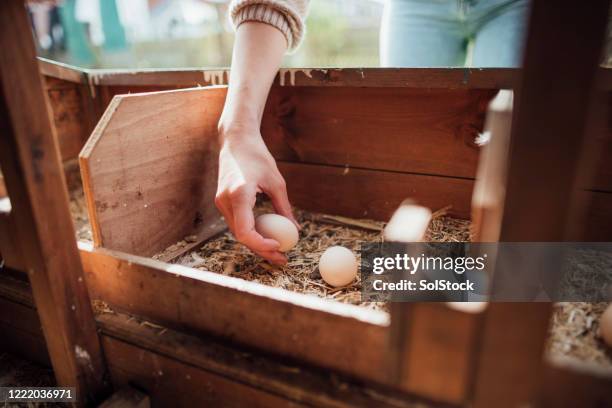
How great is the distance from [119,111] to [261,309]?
66 centimetres

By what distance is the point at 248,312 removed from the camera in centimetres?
84

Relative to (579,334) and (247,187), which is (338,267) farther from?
(579,334)

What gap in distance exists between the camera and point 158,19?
25.4 feet

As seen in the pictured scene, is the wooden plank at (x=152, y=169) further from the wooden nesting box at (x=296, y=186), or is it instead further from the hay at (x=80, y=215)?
the hay at (x=80, y=215)

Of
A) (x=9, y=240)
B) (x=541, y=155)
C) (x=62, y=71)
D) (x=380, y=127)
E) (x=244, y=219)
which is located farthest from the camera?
(x=62, y=71)

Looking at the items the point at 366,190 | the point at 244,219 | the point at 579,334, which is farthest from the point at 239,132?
the point at 579,334

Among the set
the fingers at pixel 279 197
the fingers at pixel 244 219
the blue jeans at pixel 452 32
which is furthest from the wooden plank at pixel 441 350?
the blue jeans at pixel 452 32

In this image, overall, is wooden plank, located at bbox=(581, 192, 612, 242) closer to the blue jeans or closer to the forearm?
the blue jeans

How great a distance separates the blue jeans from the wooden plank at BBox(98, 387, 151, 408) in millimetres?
1520

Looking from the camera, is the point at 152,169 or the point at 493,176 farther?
the point at 152,169

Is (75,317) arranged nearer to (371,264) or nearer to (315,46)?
(371,264)

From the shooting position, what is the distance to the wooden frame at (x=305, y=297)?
59cm

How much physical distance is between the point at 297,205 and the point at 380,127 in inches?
17.7

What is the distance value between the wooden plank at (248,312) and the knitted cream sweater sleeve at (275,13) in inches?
32.7
